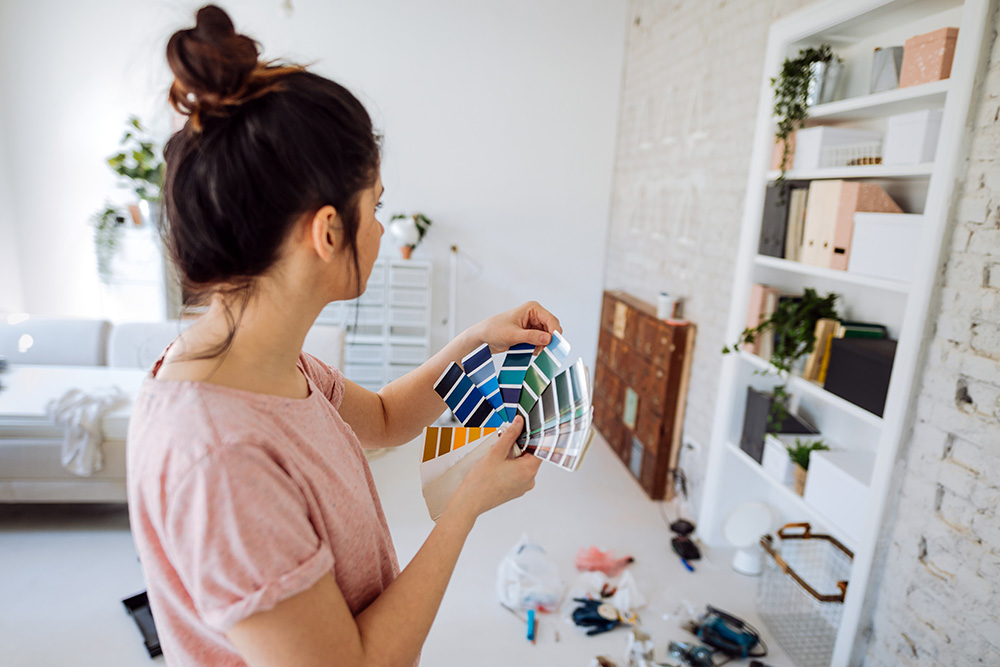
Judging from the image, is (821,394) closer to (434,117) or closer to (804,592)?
(804,592)

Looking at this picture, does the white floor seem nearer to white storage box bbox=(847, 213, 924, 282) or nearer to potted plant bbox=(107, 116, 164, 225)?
white storage box bbox=(847, 213, 924, 282)

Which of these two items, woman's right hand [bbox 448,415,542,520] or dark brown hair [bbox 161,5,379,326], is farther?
woman's right hand [bbox 448,415,542,520]

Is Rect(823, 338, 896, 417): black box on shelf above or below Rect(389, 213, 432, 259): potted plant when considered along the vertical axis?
below

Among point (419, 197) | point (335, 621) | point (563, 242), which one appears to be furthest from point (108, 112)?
point (335, 621)

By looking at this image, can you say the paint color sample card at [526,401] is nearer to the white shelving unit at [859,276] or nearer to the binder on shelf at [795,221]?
the white shelving unit at [859,276]

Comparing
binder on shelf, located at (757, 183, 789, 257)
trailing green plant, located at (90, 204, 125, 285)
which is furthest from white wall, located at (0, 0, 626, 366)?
binder on shelf, located at (757, 183, 789, 257)

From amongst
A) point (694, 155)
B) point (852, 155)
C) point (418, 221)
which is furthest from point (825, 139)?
point (418, 221)

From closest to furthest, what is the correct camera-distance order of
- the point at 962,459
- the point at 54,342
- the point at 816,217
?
1. the point at 962,459
2. the point at 816,217
3. the point at 54,342

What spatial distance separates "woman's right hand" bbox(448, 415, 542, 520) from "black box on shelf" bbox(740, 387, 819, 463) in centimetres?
189

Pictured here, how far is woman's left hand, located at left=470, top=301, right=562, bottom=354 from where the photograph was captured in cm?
108

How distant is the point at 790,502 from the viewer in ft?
8.81

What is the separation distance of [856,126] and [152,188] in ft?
13.7

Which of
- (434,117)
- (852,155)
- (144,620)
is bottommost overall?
(144,620)

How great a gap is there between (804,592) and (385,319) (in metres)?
3.07
